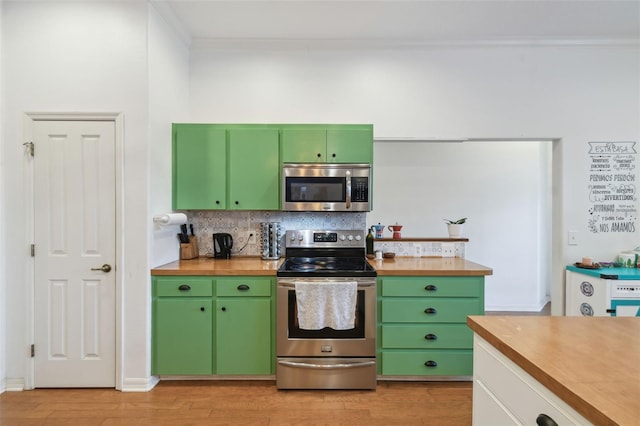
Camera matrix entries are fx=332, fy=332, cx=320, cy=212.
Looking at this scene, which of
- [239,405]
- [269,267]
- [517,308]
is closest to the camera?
[239,405]

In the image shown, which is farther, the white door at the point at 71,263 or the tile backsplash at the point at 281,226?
the tile backsplash at the point at 281,226

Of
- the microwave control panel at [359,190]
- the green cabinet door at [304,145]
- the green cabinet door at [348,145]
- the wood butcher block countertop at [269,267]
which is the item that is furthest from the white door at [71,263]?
the microwave control panel at [359,190]

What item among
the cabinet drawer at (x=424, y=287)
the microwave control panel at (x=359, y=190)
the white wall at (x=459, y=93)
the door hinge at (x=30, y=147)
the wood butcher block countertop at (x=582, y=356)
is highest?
the white wall at (x=459, y=93)

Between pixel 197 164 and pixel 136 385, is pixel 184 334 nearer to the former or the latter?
pixel 136 385

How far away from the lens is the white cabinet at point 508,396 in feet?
2.99

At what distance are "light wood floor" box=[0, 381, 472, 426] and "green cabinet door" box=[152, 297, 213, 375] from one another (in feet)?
0.57

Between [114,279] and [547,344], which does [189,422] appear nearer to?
[114,279]

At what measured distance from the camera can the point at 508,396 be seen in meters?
1.15

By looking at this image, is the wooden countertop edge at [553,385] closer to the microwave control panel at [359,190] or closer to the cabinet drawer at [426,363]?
the cabinet drawer at [426,363]

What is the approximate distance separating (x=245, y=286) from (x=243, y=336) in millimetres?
404

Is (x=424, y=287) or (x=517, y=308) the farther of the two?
(x=517, y=308)

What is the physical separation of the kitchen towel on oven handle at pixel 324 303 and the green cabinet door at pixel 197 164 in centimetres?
124

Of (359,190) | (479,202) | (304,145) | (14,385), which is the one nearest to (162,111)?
(304,145)

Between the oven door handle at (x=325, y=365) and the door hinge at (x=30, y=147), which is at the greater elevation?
the door hinge at (x=30, y=147)
